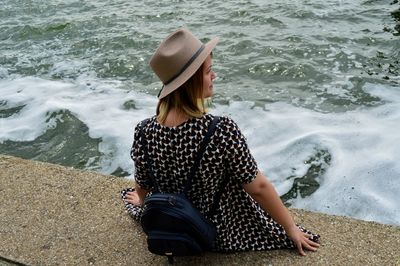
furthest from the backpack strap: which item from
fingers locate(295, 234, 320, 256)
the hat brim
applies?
fingers locate(295, 234, 320, 256)

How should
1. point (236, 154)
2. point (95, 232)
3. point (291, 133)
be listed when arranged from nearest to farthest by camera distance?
point (236, 154)
point (95, 232)
point (291, 133)

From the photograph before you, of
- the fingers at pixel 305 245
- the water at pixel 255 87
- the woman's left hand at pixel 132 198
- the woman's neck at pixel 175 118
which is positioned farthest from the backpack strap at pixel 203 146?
the water at pixel 255 87

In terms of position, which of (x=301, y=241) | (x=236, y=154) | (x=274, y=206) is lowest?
(x=301, y=241)

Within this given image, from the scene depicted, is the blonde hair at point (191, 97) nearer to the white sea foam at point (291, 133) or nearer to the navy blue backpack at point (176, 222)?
the navy blue backpack at point (176, 222)

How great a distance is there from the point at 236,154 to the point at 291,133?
2.96 meters

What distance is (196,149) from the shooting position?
8.30ft

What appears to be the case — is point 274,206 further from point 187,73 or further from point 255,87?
point 255,87

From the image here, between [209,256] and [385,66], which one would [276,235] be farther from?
[385,66]

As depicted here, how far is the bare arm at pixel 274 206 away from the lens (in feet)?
8.63

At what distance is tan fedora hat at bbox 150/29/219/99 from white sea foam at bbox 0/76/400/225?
2160 millimetres

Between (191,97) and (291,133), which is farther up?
(191,97)

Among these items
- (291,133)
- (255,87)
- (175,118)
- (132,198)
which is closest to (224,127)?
(175,118)

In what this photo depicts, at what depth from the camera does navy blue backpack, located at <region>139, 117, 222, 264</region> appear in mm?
2508

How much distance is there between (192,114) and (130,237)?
45.3 inches
